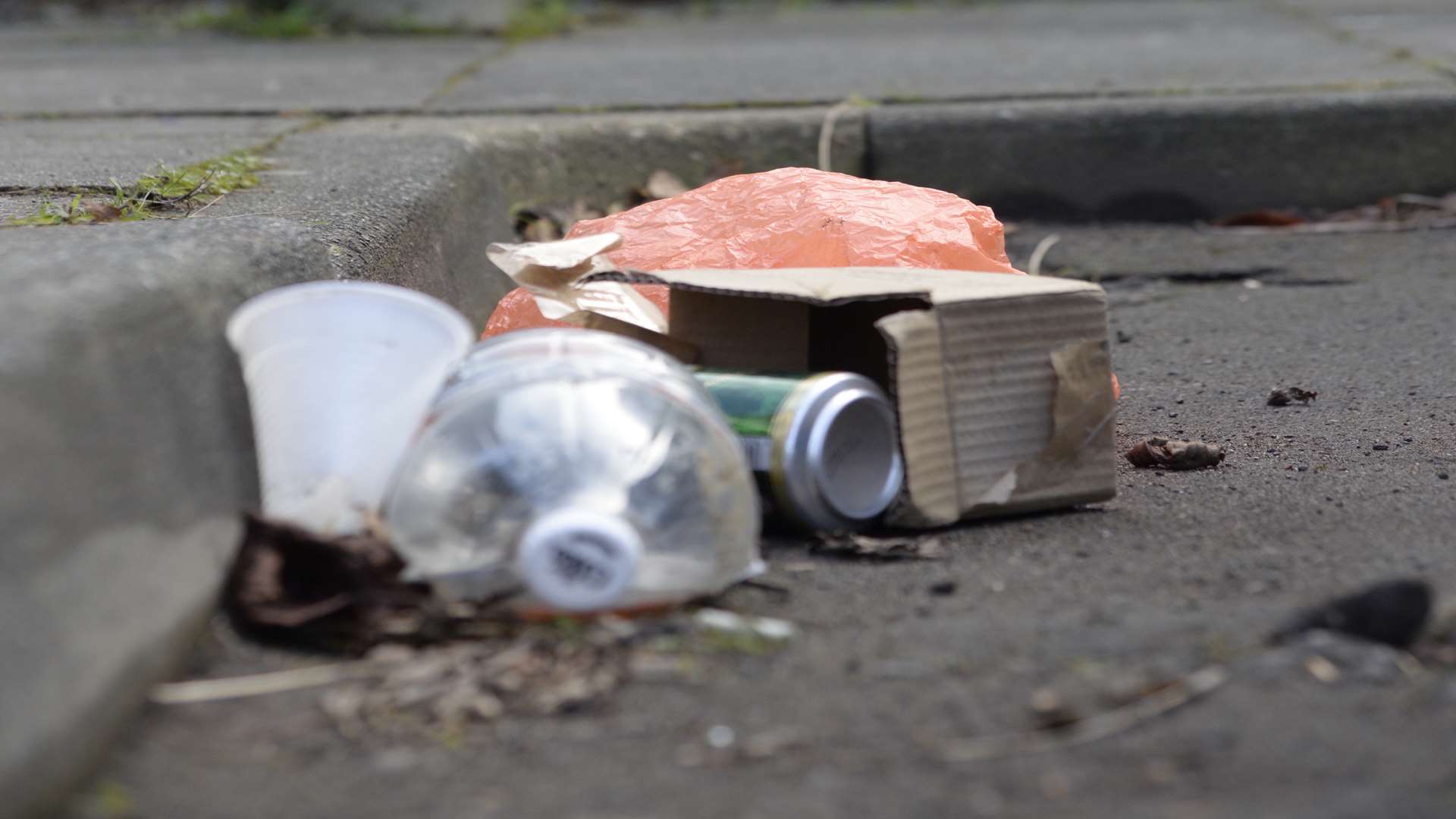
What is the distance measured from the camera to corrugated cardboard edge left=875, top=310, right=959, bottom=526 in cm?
138

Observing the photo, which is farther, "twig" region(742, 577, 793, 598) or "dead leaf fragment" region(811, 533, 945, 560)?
"dead leaf fragment" region(811, 533, 945, 560)

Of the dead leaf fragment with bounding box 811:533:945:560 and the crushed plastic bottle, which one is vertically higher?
the crushed plastic bottle

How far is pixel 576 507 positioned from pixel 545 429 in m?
0.08

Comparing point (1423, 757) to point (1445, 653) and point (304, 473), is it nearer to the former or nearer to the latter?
point (1445, 653)

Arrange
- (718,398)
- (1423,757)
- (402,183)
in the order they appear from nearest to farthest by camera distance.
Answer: (1423,757) < (718,398) < (402,183)

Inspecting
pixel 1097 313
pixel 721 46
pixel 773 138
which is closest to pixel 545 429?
pixel 1097 313

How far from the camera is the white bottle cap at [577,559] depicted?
1.11 metres

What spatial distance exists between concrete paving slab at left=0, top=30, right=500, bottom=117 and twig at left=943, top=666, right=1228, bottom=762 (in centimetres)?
261

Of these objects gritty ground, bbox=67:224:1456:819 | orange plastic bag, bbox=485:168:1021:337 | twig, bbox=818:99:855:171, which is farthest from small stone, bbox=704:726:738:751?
twig, bbox=818:99:855:171

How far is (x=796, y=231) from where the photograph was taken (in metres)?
1.87

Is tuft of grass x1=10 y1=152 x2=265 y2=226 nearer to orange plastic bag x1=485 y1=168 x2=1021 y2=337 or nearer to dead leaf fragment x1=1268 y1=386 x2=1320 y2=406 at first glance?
orange plastic bag x1=485 y1=168 x2=1021 y2=337

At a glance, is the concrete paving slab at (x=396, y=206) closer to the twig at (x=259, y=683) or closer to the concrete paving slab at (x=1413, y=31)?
the twig at (x=259, y=683)

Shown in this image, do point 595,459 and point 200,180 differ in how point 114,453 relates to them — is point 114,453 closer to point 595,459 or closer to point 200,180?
point 595,459

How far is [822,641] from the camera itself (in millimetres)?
1133
